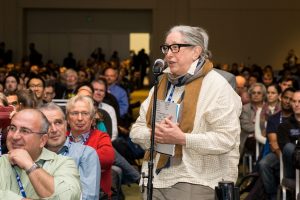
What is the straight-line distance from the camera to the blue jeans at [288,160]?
664 cm

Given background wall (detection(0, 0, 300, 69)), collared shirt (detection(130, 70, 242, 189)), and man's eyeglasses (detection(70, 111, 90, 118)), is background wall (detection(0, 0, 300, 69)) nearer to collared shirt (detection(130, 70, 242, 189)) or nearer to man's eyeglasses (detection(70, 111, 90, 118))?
man's eyeglasses (detection(70, 111, 90, 118))

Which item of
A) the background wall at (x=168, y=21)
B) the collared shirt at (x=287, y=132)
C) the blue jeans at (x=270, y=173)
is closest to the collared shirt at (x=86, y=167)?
the collared shirt at (x=287, y=132)

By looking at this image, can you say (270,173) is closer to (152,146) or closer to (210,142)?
(210,142)

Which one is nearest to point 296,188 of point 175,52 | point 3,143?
point 3,143

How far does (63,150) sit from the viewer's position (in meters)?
4.48

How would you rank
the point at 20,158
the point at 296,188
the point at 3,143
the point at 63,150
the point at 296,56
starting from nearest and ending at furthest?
the point at 20,158 < the point at 63,150 < the point at 3,143 < the point at 296,188 < the point at 296,56

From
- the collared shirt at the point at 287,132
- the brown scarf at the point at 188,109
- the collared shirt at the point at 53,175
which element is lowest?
the collared shirt at the point at 287,132

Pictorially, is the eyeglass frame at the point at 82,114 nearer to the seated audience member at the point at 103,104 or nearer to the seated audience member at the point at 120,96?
the seated audience member at the point at 103,104

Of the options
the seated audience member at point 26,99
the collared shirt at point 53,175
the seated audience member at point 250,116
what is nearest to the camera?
the collared shirt at point 53,175

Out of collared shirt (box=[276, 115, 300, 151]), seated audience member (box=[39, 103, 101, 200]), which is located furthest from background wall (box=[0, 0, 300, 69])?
seated audience member (box=[39, 103, 101, 200])

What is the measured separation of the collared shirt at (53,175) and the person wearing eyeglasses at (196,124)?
504 millimetres

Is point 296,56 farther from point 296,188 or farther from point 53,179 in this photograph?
point 53,179

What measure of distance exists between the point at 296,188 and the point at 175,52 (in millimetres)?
3073

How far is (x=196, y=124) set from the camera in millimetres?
3832
